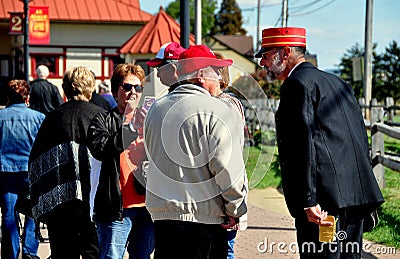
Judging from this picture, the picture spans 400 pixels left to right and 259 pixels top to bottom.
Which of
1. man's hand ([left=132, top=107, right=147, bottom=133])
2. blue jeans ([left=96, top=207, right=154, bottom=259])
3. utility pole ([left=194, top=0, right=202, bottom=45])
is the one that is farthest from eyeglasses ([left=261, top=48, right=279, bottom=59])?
utility pole ([left=194, top=0, right=202, bottom=45])

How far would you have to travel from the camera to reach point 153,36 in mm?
31125

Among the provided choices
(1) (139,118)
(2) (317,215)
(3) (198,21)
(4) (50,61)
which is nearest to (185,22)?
(3) (198,21)

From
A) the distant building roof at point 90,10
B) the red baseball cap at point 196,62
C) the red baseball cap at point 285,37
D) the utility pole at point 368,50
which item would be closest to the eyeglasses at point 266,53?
the red baseball cap at point 285,37

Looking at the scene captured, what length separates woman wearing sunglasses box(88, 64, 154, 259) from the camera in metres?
5.55

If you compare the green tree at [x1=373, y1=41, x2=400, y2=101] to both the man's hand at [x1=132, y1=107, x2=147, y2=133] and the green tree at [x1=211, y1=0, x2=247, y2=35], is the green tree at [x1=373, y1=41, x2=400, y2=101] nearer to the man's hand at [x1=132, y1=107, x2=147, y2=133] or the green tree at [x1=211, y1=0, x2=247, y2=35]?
the man's hand at [x1=132, y1=107, x2=147, y2=133]

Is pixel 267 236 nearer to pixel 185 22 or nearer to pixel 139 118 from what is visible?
pixel 185 22

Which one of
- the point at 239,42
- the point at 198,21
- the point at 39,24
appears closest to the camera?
the point at 198,21

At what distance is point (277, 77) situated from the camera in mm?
5094

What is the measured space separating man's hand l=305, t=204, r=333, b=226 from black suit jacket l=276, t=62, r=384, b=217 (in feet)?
0.15

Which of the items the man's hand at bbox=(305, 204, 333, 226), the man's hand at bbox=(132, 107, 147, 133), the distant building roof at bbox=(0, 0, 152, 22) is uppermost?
the distant building roof at bbox=(0, 0, 152, 22)

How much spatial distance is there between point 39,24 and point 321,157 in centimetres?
2518

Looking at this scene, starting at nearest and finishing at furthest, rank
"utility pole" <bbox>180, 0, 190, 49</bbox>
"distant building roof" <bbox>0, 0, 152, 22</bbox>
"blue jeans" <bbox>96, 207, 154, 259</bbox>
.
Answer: "blue jeans" <bbox>96, 207, 154, 259</bbox>, "utility pole" <bbox>180, 0, 190, 49</bbox>, "distant building roof" <bbox>0, 0, 152, 22</bbox>

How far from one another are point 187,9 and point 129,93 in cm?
326

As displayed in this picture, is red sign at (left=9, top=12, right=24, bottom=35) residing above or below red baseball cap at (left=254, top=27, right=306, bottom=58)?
above
